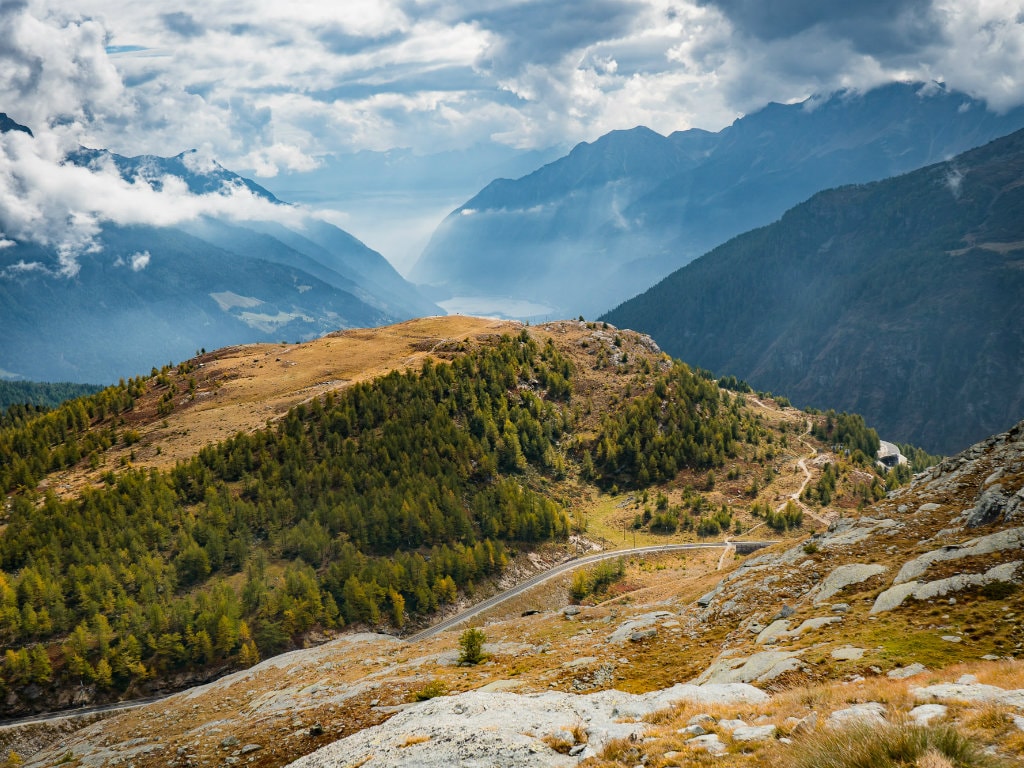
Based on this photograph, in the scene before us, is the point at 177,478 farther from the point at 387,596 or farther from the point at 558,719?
the point at 558,719

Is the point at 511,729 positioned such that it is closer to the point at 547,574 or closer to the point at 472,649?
the point at 472,649

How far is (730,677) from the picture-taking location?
105 ft

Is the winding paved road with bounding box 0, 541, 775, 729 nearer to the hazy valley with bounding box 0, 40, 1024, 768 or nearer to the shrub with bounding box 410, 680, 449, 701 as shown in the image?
the hazy valley with bounding box 0, 40, 1024, 768

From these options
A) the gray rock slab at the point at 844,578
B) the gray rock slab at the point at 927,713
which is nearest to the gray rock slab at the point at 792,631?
the gray rock slab at the point at 844,578

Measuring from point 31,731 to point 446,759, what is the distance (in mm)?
96607

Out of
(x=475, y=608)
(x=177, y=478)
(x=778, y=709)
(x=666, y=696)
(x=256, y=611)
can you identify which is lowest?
(x=475, y=608)

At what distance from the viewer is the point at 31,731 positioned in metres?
87.3

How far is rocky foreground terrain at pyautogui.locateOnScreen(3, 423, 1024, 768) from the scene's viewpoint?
839 inches

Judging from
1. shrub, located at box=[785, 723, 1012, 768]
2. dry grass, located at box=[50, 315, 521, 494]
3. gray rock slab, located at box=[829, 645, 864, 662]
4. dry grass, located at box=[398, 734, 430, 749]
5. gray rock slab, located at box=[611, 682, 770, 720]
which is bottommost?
gray rock slab, located at box=[829, 645, 864, 662]

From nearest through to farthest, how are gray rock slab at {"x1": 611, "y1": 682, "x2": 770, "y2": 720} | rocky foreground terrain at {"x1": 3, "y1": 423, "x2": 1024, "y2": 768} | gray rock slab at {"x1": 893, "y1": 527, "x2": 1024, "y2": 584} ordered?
rocky foreground terrain at {"x1": 3, "y1": 423, "x2": 1024, "y2": 768}
gray rock slab at {"x1": 611, "y1": 682, "x2": 770, "y2": 720}
gray rock slab at {"x1": 893, "y1": 527, "x2": 1024, "y2": 584}

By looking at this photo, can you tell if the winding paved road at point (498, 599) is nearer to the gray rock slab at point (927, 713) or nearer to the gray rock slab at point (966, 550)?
the gray rock slab at point (966, 550)

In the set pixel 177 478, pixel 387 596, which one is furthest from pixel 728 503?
pixel 177 478

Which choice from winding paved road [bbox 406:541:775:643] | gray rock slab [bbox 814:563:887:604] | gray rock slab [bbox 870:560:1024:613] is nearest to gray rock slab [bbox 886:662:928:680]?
gray rock slab [bbox 870:560:1024:613]

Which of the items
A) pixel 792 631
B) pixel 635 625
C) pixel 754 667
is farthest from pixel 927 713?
pixel 635 625
